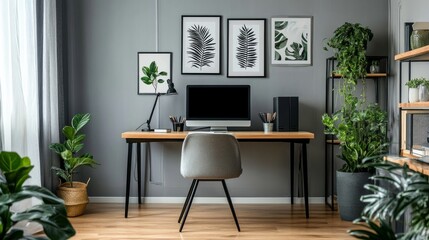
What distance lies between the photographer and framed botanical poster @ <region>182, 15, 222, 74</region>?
4.39 meters

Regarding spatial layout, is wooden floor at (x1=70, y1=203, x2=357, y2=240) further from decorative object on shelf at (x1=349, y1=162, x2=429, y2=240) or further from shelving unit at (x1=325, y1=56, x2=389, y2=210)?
decorative object on shelf at (x1=349, y1=162, x2=429, y2=240)

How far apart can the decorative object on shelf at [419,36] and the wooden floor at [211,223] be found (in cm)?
142

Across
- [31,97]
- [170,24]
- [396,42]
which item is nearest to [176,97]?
[170,24]

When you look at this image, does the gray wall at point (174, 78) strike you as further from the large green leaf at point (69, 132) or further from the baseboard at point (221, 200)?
the large green leaf at point (69, 132)

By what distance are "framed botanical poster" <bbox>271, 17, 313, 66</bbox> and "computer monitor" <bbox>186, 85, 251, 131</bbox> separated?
1.81ft

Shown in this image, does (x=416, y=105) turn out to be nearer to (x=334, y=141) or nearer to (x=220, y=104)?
(x=334, y=141)

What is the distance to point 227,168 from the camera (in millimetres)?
3330

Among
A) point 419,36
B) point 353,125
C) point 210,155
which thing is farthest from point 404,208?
point 353,125

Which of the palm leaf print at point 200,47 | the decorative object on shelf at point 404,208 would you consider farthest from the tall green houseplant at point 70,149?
the decorative object on shelf at point 404,208

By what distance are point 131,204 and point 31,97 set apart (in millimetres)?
1444

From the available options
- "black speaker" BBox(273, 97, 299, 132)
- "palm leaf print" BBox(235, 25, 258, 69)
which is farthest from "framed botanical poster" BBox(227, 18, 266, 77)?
"black speaker" BBox(273, 97, 299, 132)

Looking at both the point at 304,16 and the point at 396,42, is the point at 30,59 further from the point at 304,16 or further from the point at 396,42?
the point at 396,42

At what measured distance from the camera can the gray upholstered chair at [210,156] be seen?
3.30 m

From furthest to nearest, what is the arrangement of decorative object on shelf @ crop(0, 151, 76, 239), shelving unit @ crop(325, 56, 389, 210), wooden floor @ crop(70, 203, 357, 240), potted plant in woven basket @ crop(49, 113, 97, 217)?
shelving unit @ crop(325, 56, 389, 210) → potted plant in woven basket @ crop(49, 113, 97, 217) → wooden floor @ crop(70, 203, 357, 240) → decorative object on shelf @ crop(0, 151, 76, 239)
